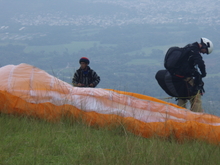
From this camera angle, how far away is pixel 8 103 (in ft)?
19.5

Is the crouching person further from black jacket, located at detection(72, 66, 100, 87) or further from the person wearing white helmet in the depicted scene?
the person wearing white helmet

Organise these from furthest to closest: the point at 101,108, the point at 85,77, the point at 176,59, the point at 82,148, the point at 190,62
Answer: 1. the point at 85,77
2. the point at 190,62
3. the point at 176,59
4. the point at 101,108
5. the point at 82,148

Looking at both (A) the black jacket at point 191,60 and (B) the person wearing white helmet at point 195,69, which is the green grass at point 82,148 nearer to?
(B) the person wearing white helmet at point 195,69

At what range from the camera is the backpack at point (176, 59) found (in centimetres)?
748

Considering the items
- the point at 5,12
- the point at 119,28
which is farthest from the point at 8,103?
the point at 5,12

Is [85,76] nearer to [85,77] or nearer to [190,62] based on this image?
[85,77]

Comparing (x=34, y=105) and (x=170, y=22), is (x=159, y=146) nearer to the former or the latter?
(x=34, y=105)

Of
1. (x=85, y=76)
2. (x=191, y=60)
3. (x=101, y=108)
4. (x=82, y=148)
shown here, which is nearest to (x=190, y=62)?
(x=191, y=60)

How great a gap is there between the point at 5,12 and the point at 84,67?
164 metres

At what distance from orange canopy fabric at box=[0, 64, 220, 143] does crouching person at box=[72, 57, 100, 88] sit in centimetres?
173

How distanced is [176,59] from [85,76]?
2156mm

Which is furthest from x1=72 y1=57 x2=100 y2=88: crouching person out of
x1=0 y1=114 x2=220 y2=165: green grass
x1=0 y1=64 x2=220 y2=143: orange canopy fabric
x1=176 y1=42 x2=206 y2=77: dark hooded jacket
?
x1=0 y1=114 x2=220 y2=165: green grass

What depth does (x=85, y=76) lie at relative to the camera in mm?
8359

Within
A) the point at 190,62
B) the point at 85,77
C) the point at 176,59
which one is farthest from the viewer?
the point at 85,77
